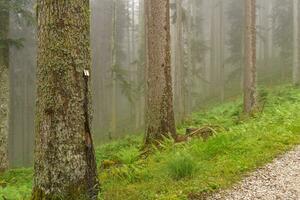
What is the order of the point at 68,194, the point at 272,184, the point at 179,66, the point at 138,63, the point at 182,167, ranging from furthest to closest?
the point at 138,63 < the point at 179,66 < the point at 182,167 < the point at 272,184 < the point at 68,194

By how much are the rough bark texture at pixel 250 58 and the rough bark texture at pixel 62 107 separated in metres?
11.0

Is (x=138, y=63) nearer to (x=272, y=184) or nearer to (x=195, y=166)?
(x=195, y=166)

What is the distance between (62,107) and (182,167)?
226 cm

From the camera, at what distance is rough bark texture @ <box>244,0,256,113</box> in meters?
15.4

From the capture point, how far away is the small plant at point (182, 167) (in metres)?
6.47

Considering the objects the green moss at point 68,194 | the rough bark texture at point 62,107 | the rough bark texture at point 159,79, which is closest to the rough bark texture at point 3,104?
the rough bark texture at point 159,79

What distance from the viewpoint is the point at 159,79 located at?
9664mm

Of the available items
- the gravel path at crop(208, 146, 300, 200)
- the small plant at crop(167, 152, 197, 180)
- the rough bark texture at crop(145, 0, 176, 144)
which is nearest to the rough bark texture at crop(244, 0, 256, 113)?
the rough bark texture at crop(145, 0, 176, 144)

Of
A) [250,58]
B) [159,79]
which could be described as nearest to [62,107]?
[159,79]

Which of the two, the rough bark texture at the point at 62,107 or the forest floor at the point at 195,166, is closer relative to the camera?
the rough bark texture at the point at 62,107

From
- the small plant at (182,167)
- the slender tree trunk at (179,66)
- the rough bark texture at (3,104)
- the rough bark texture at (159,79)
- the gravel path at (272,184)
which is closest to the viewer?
the gravel path at (272,184)

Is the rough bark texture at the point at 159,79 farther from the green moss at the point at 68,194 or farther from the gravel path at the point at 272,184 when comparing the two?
the green moss at the point at 68,194

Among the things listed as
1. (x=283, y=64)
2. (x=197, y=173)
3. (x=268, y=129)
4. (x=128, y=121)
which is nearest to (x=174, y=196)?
(x=197, y=173)

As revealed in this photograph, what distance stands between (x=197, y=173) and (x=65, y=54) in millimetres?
2798
